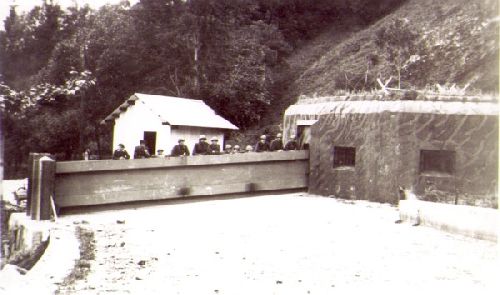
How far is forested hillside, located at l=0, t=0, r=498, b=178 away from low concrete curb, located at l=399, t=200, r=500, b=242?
47.1 feet

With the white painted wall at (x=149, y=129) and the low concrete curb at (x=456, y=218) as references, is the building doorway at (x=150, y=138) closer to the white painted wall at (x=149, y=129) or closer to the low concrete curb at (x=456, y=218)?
the white painted wall at (x=149, y=129)

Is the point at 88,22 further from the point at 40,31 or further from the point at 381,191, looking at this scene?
the point at 381,191

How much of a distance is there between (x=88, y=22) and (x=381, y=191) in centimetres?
2707

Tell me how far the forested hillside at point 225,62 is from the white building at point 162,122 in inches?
175

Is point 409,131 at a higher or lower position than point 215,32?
lower

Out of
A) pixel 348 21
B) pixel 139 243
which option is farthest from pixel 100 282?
pixel 348 21

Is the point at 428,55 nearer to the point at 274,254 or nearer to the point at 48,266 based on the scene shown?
the point at 274,254

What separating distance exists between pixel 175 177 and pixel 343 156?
187 inches

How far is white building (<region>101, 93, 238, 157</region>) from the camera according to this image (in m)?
21.6

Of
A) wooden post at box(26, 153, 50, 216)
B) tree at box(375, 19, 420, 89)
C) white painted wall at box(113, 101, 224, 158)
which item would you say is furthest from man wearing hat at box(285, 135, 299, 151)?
tree at box(375, 19, 420, 89)

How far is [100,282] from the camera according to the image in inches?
252

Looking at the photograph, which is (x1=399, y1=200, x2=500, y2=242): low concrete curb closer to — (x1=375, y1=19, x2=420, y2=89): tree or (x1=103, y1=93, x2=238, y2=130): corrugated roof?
(x1=103, y1=93, x2=238, y2=130): corrugated roof

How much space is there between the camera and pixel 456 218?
10062mm

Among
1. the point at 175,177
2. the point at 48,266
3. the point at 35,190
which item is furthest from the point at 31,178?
the point at 48,266
